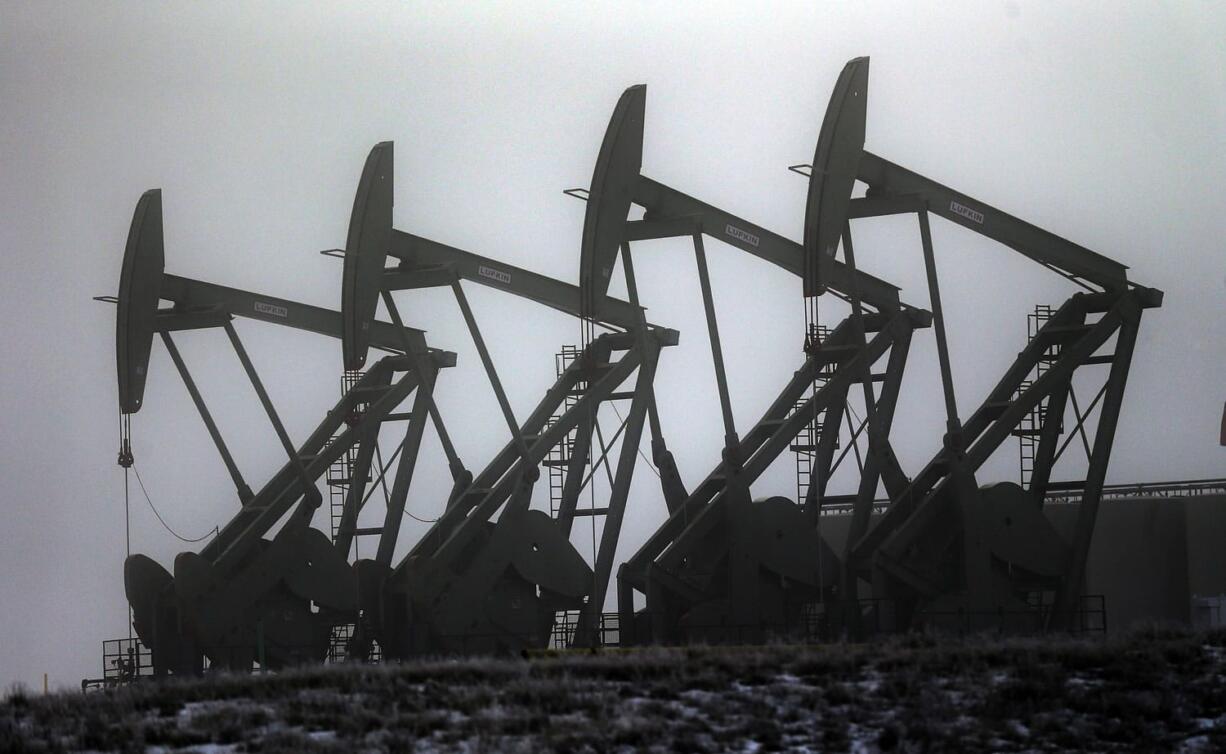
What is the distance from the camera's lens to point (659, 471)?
30188mm

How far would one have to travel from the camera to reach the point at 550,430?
30828 millimetres

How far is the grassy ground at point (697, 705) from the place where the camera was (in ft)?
47.6

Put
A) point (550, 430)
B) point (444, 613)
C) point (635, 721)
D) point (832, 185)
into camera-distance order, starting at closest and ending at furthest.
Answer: point (635, 721)
point (832, 185)
point (444, 613)
point (550, 430)

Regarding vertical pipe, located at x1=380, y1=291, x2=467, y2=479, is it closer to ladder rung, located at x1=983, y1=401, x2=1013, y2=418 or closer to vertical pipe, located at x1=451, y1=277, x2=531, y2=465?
vertical pipe, located at x1=451, y1=277, x2=531, y2=465

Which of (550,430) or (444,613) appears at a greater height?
(550,430)

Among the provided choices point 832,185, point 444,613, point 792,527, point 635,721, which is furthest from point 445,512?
point 635,721

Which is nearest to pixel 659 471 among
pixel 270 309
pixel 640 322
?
pixel 640 322

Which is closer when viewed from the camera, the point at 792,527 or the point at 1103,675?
the point at 1103,675

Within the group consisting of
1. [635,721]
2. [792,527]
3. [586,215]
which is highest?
[586,215]

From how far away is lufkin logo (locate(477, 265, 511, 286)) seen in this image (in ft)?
99.2

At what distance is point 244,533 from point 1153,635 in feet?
50.8

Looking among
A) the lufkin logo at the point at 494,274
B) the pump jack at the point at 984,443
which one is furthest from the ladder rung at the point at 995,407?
the lufkin logo at the point at 494,274

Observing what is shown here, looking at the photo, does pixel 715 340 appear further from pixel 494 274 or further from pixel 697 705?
pixel 697 705

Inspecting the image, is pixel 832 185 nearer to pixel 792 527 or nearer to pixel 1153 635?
pixel 792 527
